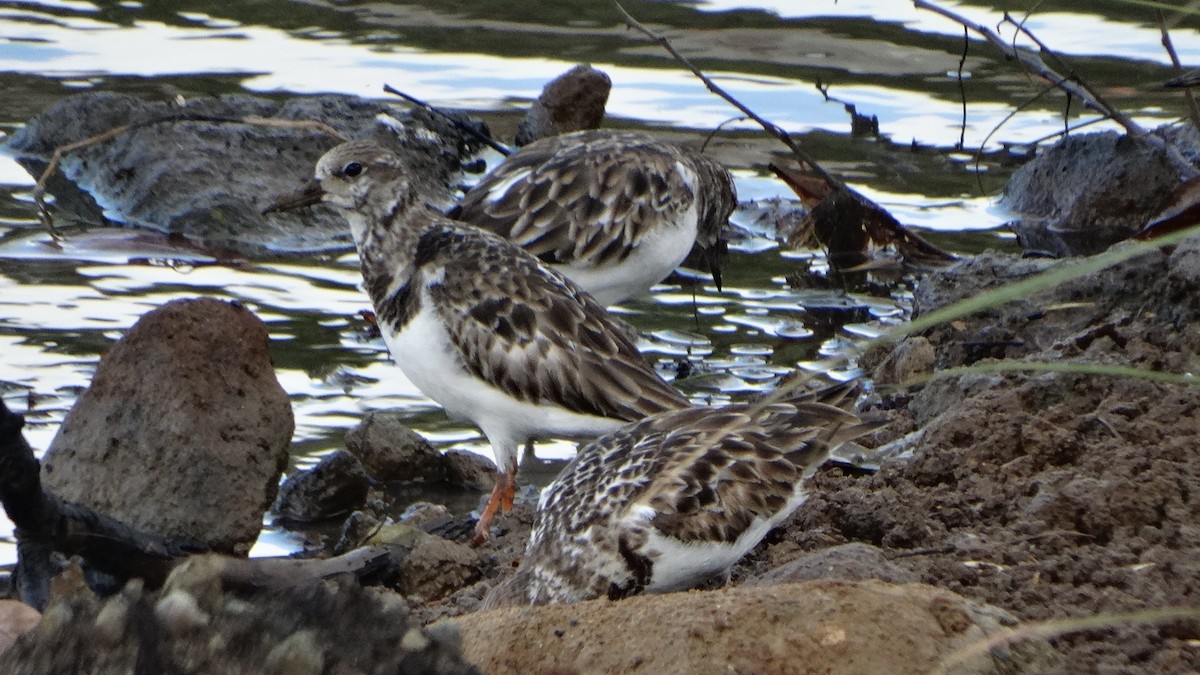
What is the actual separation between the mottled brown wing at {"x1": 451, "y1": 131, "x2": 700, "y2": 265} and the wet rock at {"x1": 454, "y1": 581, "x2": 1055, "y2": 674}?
151 inches

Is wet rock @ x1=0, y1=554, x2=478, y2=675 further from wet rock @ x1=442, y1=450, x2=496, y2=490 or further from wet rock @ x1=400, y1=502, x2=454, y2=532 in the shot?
wet rock @ x1=442, y1=450, x2=496, y2=490

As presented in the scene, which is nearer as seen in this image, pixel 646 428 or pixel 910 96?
pixel 646 428

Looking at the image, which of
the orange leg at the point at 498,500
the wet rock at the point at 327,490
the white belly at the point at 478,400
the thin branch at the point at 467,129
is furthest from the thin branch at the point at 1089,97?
the thin branch at the point at 467,129

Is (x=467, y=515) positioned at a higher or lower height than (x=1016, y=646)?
lower

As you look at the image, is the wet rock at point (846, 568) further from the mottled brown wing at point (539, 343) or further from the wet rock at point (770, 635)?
the mottled brown wing at point (539, 343)

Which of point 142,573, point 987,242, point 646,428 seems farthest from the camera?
point 987,242

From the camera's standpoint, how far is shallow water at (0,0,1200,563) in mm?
7051

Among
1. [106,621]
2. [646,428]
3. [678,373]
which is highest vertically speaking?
[106,621]

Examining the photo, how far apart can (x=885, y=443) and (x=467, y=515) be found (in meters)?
1.37

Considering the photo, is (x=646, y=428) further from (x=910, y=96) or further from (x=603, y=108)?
(x=910, y=96)

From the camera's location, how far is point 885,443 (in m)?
5.49

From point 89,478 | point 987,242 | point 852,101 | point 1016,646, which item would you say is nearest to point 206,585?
point 1016,646

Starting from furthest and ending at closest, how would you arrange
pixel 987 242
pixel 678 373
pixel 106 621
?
pixel 987 242 < pixel 678 373 < pixel 106 621

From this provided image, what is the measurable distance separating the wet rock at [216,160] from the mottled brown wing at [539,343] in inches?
116
